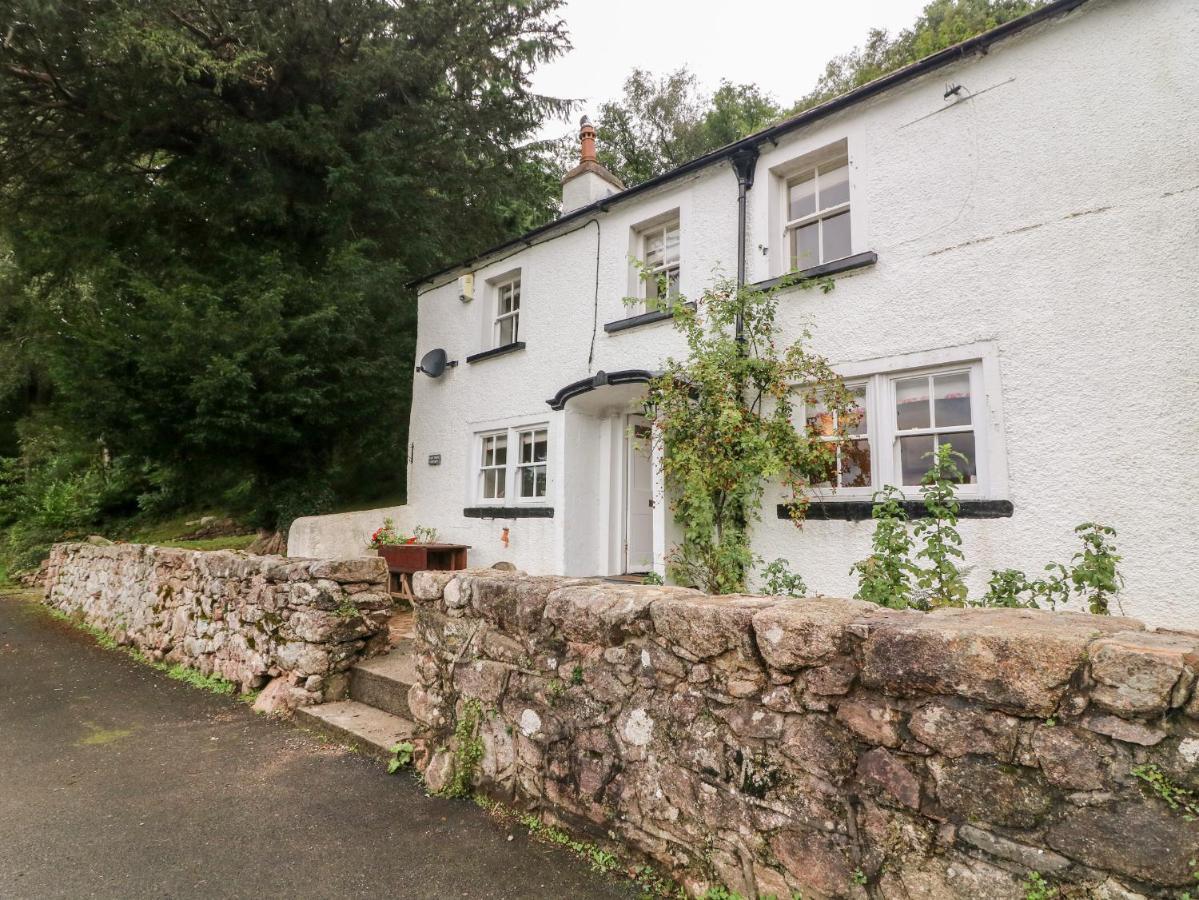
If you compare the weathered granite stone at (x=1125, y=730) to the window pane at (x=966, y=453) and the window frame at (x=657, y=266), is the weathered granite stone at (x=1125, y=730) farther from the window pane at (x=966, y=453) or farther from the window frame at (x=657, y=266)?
the window frame at (x=657, y=266)

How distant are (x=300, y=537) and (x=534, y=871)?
7.87 meters

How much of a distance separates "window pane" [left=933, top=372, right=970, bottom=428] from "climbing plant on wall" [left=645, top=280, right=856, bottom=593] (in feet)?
2.32

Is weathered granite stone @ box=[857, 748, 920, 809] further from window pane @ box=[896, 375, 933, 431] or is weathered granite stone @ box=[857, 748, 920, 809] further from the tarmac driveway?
window pane @ box=[896, 375, 933, 431]

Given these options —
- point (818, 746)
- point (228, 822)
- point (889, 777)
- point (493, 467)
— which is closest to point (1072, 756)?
point (889, 777)

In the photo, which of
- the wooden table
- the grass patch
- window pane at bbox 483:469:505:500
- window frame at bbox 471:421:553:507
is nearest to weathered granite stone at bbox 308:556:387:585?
the grass patch

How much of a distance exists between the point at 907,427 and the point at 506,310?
6170mm

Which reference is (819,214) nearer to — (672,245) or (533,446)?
(672,245)

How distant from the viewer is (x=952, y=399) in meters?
5.23

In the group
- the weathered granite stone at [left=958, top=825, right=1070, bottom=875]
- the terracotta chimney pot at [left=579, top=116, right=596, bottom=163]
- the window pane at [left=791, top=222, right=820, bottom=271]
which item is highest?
the terracotta chimney pot at [left=579, top=116, right=596, bottom=163]

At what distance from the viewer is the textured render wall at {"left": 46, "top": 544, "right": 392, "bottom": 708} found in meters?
4.80

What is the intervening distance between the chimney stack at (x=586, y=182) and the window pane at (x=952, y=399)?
560cm

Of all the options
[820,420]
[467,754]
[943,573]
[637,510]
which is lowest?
[467,754]

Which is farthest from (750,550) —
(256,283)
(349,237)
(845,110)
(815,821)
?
(349,237)

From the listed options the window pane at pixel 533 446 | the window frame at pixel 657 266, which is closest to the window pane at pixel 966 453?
the window frame at pixel 657 266
